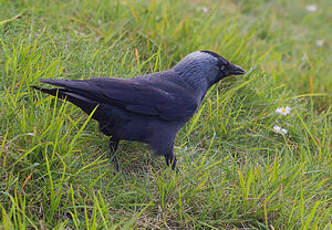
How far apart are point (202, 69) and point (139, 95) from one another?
0.71 m

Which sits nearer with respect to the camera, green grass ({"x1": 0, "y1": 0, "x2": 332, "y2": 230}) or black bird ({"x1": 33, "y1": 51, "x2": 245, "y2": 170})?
green grass ({"x1": 0, "y1": 0, "x2": 332, "y2": 230})

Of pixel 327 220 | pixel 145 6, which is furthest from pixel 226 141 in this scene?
pixel 145 6

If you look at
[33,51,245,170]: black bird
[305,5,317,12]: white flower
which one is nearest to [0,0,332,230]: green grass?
[33,51,245,170]: black bird

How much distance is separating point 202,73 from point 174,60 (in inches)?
29.9

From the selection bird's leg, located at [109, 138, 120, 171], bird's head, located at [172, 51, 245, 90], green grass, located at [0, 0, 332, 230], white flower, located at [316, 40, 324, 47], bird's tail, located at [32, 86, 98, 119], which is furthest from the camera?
white flower, located at [316, 40, 324, 47]

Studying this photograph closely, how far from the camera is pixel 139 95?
9.38ft

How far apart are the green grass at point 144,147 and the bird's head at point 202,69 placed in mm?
250

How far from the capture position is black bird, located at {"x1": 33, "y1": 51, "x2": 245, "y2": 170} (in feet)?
8.82

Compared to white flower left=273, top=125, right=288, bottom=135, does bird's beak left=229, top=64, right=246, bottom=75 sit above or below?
above

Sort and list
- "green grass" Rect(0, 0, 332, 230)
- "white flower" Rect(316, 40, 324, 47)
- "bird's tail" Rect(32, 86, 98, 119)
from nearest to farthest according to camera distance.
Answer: "green grass" Rect(0, 0, 332, 230) < "bird's tail" Rect(32, 86, 98, 119) < "white flower" Rect(316, 40, 324, 47)

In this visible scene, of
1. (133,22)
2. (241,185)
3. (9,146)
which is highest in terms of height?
(133,22)

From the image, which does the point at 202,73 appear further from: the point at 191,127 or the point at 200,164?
the point at 200,164

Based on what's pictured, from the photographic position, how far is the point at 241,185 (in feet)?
8.37

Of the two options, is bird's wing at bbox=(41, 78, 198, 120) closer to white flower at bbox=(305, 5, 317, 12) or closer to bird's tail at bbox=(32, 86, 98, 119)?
bird's tail at bbox=(32, 86, 98, 119)
